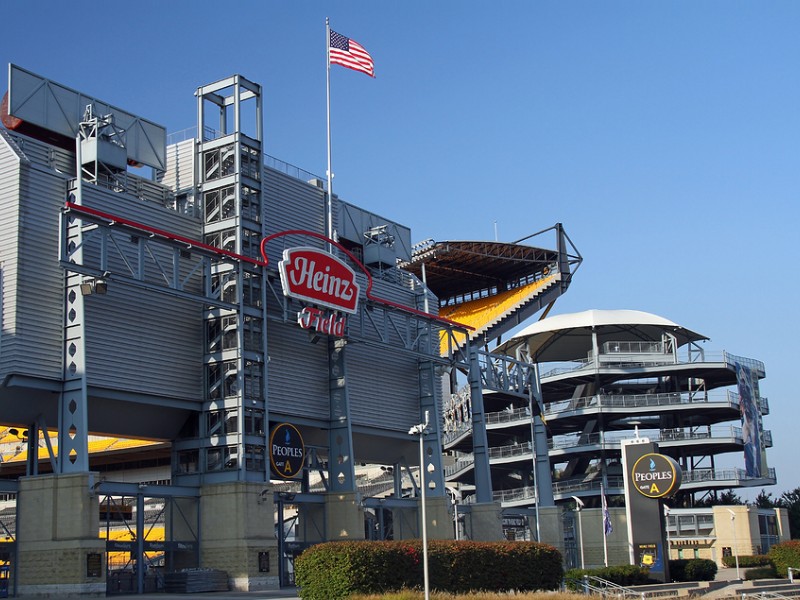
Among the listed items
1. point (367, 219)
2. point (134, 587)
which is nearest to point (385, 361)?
point (367, 219)

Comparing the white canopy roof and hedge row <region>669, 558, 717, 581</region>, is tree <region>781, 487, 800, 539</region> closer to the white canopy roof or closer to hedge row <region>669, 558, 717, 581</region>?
the white canopy roof

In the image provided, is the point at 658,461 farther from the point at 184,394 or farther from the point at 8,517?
the point at 8,517

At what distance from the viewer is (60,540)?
45.1m

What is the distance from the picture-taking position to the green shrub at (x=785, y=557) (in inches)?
2608

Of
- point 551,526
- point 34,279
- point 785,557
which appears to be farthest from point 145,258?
point 785,557

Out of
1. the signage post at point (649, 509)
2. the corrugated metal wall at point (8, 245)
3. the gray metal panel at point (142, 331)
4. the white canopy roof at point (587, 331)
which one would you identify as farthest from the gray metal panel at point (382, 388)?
the white canopy roof at point (587, 331)

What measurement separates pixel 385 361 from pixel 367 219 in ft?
36.0

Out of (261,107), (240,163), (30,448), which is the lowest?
(30,448)

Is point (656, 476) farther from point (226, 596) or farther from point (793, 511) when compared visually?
point (793, 511)

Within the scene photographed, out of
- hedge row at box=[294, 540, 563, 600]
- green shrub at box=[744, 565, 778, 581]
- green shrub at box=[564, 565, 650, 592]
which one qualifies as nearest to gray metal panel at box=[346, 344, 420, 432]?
green shrub at box=[564, 565, 650, 592]

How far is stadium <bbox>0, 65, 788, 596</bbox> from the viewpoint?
47.2 m

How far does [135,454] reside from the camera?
72062 millimetres

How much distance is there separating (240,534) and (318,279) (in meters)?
14.8

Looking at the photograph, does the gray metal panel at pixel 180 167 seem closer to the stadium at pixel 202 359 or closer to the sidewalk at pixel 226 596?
the stadium at pixel 202 359
